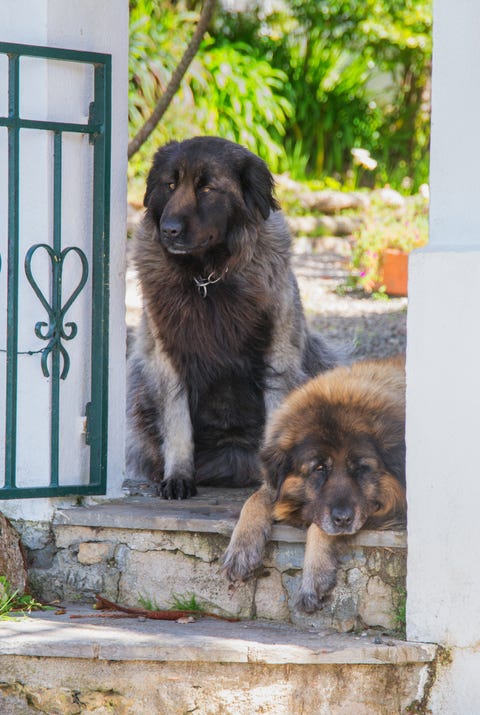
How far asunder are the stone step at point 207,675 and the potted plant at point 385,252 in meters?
6.33

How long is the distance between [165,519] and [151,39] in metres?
10.5

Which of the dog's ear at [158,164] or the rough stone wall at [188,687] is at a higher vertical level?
the dog's ear at [158,164]

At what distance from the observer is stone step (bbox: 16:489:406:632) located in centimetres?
405

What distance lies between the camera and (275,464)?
4281mm

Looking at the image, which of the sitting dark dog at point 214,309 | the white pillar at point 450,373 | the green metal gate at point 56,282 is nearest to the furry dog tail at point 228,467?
the sitting dark dog at point 214,309

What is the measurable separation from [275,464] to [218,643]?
0.76m

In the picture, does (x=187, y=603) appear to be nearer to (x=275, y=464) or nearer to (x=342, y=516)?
(x=275, y=464)

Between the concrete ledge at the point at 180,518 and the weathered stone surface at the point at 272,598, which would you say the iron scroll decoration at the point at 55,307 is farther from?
the weathered stone surface at the point at 272,598

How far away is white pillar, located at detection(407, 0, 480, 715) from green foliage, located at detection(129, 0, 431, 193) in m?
10.3

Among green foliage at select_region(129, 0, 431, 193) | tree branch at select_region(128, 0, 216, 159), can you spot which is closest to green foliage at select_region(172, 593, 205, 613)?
tree branch at select_region(128, 0, 216, 159)

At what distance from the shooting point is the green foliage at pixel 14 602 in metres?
4.27

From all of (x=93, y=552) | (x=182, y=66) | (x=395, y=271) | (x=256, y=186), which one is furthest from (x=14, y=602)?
(x=395, y=271)

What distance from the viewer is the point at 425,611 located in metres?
3.87

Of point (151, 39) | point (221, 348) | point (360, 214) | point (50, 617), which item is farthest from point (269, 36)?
point (50, 617)
